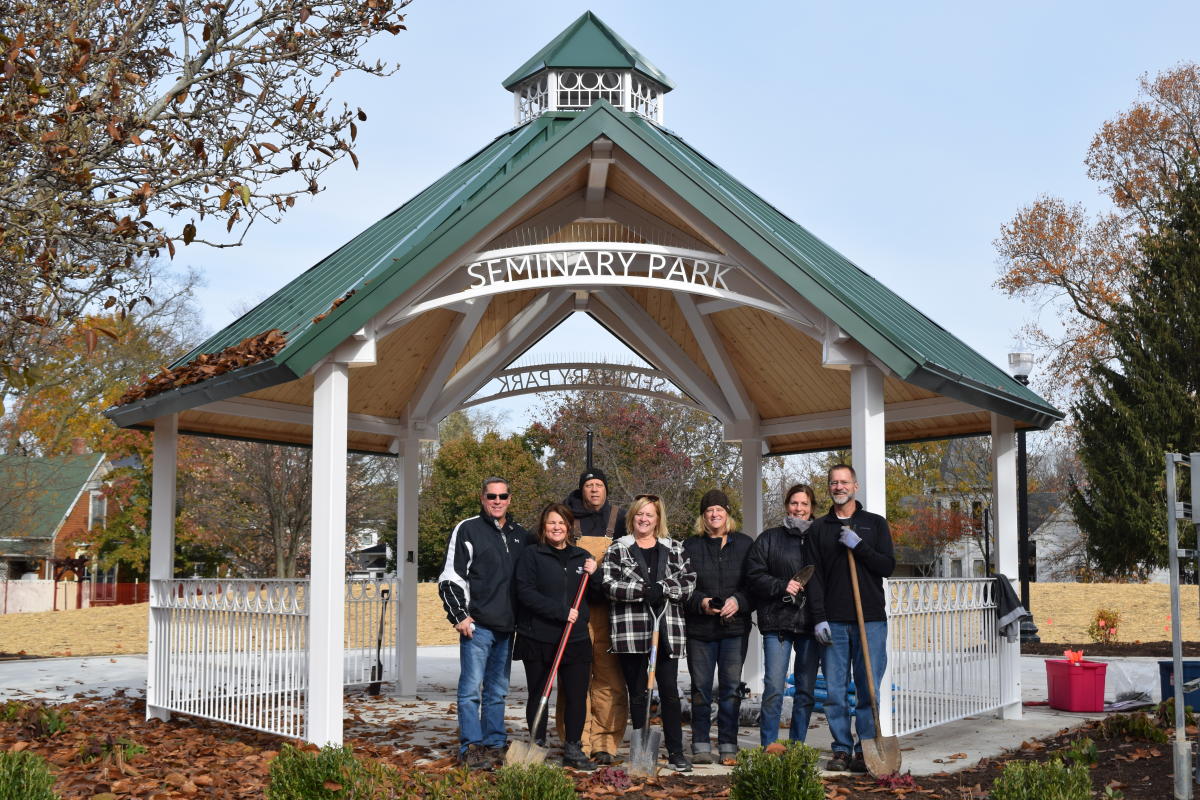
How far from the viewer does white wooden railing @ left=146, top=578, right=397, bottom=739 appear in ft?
27.2

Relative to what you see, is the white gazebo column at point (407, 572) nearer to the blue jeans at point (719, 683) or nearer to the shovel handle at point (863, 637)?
the blue jeans at point (719, 683)

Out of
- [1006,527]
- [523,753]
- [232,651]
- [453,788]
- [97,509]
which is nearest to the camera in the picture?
[453,788]

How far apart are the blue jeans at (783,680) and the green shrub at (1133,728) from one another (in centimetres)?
290

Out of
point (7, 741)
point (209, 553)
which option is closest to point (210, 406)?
point (7, 741)

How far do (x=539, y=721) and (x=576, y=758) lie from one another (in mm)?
369

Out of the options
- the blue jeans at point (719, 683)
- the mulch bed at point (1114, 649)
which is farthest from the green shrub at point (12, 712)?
the mulch bed at point (1114, 649)

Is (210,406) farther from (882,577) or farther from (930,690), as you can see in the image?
(930,690)

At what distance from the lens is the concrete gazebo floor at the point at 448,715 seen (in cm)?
872

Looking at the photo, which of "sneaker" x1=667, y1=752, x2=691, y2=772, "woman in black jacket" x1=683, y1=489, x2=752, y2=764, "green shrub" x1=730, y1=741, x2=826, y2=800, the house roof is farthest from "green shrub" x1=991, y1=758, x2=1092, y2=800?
the house roof

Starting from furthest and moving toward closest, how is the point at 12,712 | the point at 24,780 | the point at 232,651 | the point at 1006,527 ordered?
the point at 1006,527 < the point at 12,712 < the point at 232,651 < the point at 24,780

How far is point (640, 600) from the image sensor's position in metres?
7.67

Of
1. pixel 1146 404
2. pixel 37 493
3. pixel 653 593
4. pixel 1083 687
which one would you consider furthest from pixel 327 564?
pixel 37 493

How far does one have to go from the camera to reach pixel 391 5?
8.92 meters

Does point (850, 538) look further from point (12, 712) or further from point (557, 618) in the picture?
point (12, 712)
